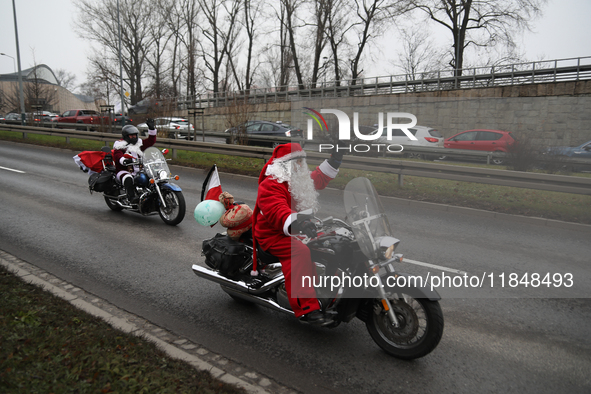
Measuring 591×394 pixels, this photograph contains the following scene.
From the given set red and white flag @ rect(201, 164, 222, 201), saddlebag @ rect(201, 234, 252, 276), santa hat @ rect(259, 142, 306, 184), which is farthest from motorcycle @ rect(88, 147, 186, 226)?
santa hat @ rect(259, 142, 306, 184)

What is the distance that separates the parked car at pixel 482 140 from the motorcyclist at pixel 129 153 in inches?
257

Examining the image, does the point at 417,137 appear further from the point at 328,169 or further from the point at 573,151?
the point at 573,151

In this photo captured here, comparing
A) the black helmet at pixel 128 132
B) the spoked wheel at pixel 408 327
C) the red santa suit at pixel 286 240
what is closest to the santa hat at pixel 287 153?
the red santa suit at pixel 286 240

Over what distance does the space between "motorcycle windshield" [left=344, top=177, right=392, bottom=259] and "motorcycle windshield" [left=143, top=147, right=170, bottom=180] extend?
5.48 metres

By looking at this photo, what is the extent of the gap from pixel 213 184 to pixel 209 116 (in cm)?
3760

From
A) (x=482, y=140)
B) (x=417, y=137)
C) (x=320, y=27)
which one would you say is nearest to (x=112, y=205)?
(x=417, y=137)

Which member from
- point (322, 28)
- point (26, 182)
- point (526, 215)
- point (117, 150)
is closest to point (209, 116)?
point (322, 28)

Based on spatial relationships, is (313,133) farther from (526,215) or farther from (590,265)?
(526,215)

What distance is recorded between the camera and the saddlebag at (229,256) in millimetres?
3959

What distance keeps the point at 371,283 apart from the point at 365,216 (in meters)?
0.51

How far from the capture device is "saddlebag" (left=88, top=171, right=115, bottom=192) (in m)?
8.28

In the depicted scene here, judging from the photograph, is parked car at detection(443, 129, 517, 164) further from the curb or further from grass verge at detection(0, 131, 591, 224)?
the curb

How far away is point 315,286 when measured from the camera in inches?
131

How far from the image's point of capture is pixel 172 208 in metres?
7.71
